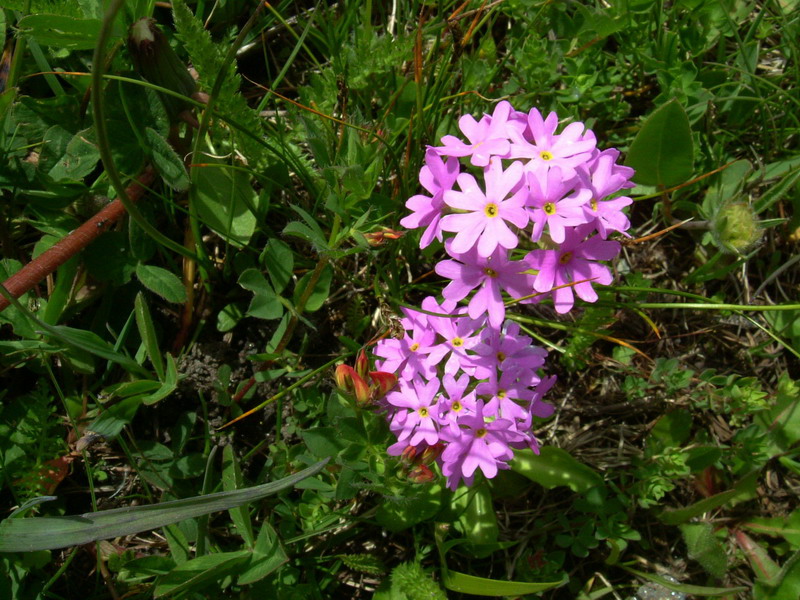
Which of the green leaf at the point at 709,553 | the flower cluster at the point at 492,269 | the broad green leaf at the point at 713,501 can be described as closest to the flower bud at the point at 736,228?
the flower cluster at the point at 492,269

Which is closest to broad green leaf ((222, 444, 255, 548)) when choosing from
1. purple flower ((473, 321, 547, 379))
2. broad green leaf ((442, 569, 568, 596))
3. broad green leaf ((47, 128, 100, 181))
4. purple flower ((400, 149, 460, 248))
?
broad green leaf ((442, 569, 568, 596))

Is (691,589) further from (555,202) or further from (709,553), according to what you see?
(555,202)

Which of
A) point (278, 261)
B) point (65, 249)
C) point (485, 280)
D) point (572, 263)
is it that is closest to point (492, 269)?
point (485, 280)

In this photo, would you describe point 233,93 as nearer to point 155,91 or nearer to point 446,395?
point 155,91

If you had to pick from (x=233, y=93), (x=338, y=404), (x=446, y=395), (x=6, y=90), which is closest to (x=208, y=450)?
(x=338, y=404)

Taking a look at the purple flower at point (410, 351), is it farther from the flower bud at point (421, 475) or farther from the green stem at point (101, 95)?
the green stem at point (101, 95)
